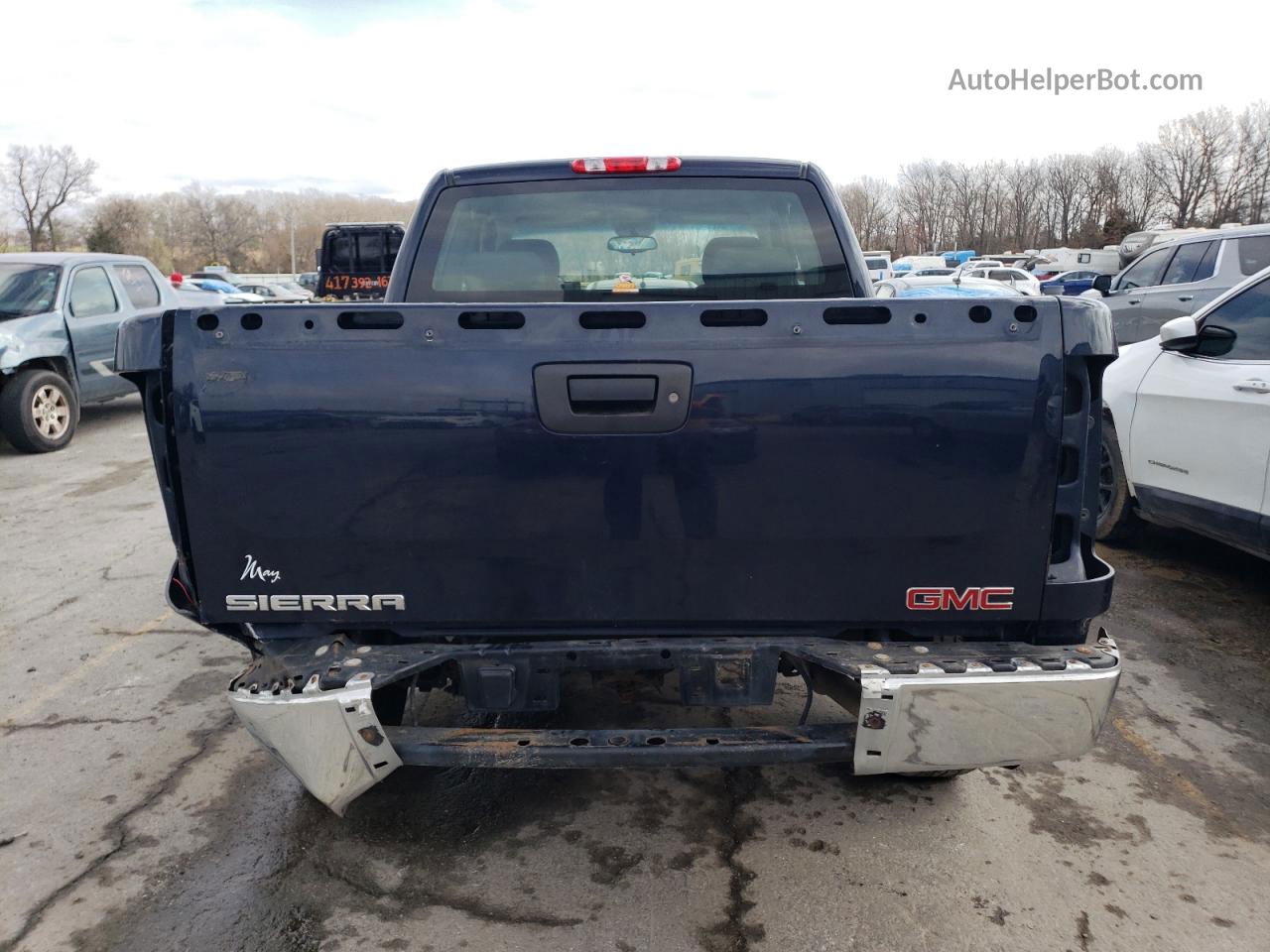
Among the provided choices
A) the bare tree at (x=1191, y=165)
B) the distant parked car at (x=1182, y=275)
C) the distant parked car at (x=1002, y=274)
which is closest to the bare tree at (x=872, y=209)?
the bare tree at (x=1191, y=165)

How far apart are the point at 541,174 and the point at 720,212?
70 cm

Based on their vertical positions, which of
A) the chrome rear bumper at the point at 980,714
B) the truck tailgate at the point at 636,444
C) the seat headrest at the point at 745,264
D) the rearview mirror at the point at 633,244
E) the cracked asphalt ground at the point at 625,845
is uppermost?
the rearview mirror at the point at 633,244

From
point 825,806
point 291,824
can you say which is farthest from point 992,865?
point 291,824

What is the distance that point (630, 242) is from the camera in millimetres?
3621

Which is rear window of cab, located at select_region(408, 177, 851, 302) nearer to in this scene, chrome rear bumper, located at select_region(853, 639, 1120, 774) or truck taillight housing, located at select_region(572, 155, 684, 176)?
truck taillight housing, located at select_region(572, 155, 684, 176)

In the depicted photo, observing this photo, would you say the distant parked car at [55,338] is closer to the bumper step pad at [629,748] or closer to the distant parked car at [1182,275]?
the bumper step pad at [629,748]

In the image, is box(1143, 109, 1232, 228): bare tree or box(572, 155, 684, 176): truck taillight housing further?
box(1143, 109, 1232, 228): bare tree

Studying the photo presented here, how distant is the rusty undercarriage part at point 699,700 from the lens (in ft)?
7.57

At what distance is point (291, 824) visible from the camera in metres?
3.06

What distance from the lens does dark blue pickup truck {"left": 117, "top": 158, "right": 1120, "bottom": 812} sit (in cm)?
233

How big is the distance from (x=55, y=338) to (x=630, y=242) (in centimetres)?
843

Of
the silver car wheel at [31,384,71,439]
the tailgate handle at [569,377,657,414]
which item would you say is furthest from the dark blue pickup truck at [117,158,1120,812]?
the silver car wheel at [31,384,71,439]

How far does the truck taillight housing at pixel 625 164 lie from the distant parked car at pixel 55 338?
8050 mm

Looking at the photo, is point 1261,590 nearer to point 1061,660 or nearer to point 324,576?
point 1061,660
